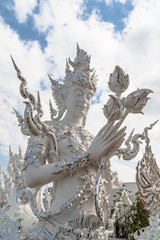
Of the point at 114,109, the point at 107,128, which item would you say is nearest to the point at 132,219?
the point at 107,128

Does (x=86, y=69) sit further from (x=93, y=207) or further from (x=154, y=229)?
(x=154, y=229)

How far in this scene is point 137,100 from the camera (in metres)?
2.20

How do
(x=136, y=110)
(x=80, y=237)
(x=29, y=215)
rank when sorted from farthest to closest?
(x=29, y=215), (x=136, y=110), (x=80, y=237)

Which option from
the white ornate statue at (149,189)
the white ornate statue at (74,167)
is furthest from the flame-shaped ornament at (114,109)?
the white ornate statue at (149,189)

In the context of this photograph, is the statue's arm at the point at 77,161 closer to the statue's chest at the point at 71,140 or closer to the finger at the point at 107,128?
the finger at the point at 107,128

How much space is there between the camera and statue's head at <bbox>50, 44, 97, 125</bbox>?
9.56 feet

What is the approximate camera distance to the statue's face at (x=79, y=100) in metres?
2.91

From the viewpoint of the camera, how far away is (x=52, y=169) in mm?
2312

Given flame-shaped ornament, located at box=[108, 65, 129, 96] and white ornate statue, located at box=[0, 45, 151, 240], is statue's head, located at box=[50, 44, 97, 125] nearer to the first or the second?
white ornate statue, located at box=[0, 45, 151, 240]

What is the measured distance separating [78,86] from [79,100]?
179 mm

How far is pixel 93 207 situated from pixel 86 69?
1.70 meters

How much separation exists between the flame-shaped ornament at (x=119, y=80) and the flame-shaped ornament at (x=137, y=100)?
0.13 metres

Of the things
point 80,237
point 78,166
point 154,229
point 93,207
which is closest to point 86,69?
point 78,166

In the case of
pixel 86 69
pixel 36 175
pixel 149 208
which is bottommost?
pixel 149 208
